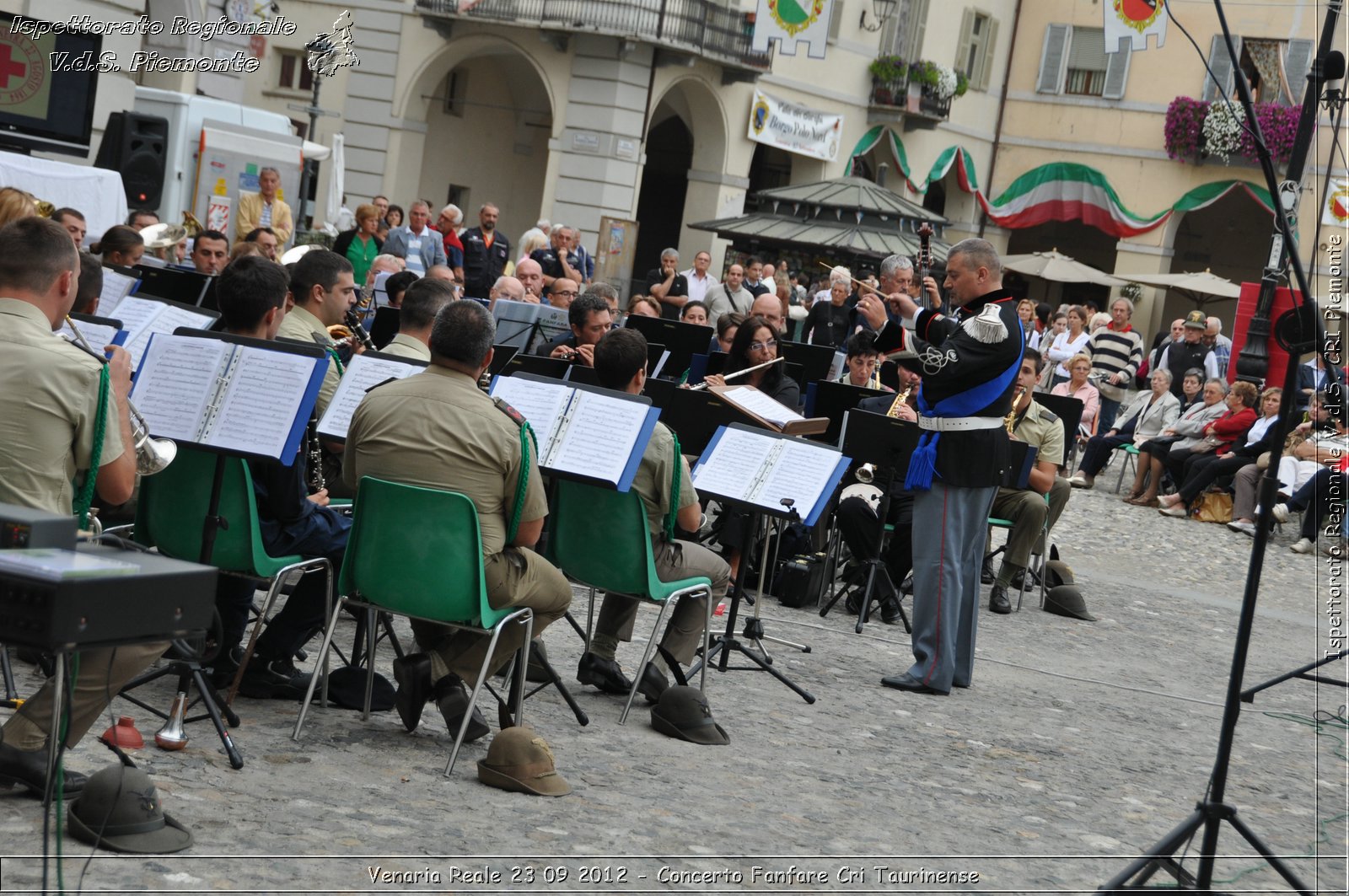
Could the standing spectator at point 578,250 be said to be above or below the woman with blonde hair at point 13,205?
above

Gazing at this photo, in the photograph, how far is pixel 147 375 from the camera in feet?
17.6

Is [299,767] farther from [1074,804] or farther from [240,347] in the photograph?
[1074,804]

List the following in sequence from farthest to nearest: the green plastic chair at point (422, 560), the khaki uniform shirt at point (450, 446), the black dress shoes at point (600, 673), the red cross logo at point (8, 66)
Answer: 1. the red cross logo at point (8, 66)
2. the black dress shoes at point (600, 673)
3. the khaki uniform shirt at point (450, 446)
4. the green plastic chair at point (422, 560)

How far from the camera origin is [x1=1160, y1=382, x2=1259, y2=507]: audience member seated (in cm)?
1652

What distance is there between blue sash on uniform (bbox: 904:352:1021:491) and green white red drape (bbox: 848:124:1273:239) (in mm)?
26569

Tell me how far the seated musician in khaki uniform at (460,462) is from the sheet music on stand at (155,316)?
197 cm

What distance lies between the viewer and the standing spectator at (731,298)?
1648 cm

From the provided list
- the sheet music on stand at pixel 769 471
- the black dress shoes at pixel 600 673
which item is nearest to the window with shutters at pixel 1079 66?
the sheet music on stand at pixel 769 471

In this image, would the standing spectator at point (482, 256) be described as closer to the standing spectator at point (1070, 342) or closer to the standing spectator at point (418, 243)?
the standing spectator at point (418, 243)

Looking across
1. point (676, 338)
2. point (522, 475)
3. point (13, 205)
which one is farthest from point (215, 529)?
point (676, 338)

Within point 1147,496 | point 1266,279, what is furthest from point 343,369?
point 1266,279

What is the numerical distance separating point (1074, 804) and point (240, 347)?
3545 mm

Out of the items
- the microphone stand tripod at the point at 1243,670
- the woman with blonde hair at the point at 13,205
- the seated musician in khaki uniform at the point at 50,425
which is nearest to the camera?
the seated musician in khaki uniform at the point at 50,425

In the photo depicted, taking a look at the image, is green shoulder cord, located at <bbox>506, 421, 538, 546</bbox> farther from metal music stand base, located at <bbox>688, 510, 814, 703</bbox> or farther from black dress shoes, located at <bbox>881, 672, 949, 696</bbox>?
black dress shoes, located at <bbox>881, 672, 949, 696</bbox>
